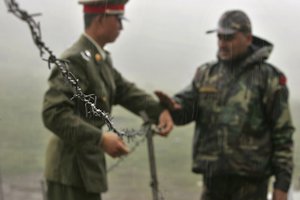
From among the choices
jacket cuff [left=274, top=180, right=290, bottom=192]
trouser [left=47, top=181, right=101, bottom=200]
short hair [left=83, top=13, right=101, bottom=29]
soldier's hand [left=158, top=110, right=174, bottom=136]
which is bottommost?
jacket cuff [left=274, top=180, right=290, bottom=192]

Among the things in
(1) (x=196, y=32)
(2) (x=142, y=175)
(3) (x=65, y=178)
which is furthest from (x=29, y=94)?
(1) (x=196, y=32)

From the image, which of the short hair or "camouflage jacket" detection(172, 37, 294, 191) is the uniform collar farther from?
"camouflage jacket" detection(172, 37, 294, 191)

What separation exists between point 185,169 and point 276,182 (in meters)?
5.98

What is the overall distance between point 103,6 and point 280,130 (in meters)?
1.24

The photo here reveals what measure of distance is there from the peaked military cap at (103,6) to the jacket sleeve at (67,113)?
1.08 feet

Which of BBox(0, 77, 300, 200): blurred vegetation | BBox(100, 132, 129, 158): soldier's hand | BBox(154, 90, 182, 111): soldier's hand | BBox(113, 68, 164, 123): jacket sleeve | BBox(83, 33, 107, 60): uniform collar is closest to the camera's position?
BBox(100, 132, 129, 158): soldier's hand

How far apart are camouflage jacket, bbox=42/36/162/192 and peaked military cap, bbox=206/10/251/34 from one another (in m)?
0.61

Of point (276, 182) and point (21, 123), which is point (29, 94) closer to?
point (21, 123)

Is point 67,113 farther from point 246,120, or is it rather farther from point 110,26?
point 246,120

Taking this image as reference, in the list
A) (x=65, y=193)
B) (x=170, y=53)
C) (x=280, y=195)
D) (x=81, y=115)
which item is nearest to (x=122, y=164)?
(x=170, y=53)

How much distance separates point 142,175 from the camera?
9.83 metres

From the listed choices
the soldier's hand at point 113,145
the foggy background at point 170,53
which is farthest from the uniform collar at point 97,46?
the foggy background at point 170,53

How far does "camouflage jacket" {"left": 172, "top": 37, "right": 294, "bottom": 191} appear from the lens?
4.11 m

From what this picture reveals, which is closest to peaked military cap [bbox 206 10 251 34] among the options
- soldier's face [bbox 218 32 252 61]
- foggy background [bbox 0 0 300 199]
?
soldier's face [bbox 218 32 252 61]
